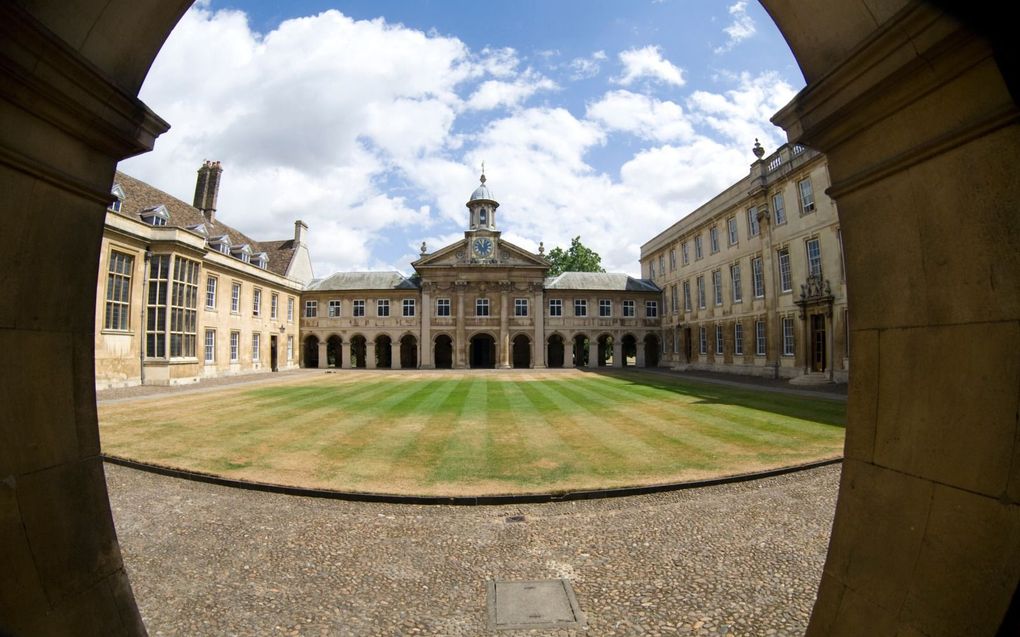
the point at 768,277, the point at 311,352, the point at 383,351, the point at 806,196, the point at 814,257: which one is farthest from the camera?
the point at 383,351

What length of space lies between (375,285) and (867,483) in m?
48.6

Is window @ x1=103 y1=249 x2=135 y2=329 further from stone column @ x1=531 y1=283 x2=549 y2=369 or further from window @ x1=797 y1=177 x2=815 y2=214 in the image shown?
window @ x1=797 y1=177 x2=815 y2=214

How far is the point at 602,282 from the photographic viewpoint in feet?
160

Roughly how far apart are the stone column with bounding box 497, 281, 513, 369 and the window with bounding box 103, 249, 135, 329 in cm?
2848

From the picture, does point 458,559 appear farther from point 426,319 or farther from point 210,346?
point 426,319

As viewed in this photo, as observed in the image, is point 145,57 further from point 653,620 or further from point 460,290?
point 460,290

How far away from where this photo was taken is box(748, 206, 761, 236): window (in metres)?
31.0

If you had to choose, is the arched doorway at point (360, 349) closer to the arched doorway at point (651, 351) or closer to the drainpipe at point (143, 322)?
the drainpipe at point (143, 322)

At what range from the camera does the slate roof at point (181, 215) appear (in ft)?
93.4

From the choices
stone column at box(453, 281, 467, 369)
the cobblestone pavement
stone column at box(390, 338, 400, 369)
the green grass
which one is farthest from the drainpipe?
stone column at box(453, 281, 467, 369)

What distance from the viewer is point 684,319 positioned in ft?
137

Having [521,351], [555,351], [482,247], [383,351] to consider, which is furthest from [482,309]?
[383,351]

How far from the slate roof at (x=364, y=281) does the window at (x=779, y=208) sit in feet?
103

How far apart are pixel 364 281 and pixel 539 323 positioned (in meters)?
18.2
